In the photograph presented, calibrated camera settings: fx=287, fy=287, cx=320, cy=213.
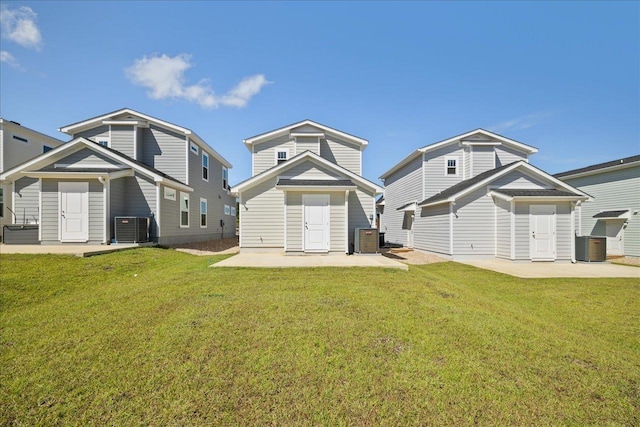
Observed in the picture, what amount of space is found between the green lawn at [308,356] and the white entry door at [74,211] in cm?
660

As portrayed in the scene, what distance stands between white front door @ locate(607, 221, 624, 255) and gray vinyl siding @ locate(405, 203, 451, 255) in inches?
399

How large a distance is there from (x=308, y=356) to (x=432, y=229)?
13502mm

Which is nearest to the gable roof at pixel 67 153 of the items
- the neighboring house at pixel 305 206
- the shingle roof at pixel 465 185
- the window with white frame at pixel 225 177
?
the neighboring house at pixel 305 206

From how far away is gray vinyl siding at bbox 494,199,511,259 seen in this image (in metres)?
13.0

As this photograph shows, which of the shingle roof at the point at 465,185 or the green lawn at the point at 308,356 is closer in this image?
the green lawn at the point at 308,356

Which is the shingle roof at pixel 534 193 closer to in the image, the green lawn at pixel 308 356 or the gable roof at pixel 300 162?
the gable roof at pixel 300 162

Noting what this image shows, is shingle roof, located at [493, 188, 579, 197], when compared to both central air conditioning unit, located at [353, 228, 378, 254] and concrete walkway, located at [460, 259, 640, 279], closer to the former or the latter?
concrete walkway, located at [460, 259, 640, 279]

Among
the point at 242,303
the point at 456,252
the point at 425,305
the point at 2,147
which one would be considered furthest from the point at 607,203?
the point at 2,147

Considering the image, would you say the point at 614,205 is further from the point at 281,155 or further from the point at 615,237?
the point at 281,155

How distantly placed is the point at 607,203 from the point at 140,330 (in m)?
22.8

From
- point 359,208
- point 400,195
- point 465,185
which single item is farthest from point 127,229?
point 400,195

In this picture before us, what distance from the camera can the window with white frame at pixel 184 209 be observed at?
53.7 ft

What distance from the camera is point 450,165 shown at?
57.0 ft

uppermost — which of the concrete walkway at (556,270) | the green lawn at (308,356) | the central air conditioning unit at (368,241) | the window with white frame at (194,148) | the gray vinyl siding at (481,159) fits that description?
the window with white frame at (194,148)
